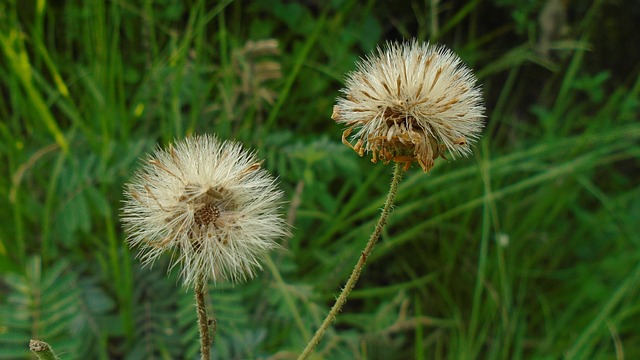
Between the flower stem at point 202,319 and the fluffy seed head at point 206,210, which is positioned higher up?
the fluffy seed head at point 206,210

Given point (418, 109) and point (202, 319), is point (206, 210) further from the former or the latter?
point (418, 109)

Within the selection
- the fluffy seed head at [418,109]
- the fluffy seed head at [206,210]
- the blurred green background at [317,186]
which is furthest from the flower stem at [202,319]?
the blurred green background at [317,186]

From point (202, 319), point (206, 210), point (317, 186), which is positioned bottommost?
point (202, 319)

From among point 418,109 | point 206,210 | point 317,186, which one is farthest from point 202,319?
point 317,186

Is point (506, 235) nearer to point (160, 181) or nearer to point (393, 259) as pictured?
point (393, 259)

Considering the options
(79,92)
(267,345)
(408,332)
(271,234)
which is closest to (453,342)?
(408,332)

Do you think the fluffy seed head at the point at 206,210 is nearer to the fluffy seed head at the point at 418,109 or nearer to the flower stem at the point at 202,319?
the flower stem at the point at 202,319
